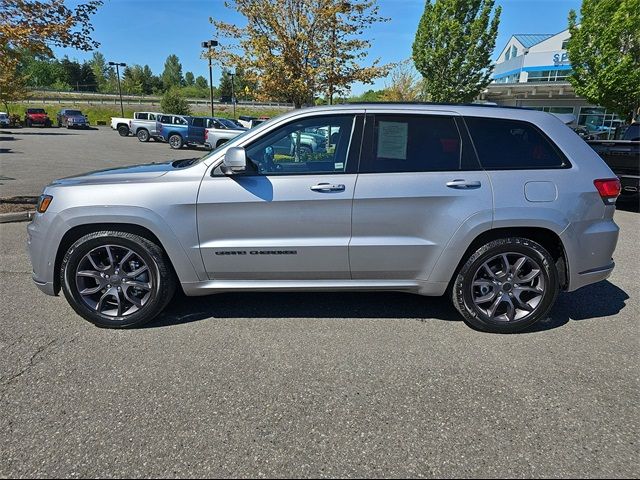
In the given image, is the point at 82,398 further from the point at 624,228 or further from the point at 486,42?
the point at 486,42

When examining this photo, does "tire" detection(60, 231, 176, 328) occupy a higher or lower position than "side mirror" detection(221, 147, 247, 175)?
lower

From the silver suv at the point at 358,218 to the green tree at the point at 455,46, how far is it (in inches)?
1071

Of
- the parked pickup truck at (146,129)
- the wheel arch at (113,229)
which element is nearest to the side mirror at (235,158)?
the wheel arch at (113,229)

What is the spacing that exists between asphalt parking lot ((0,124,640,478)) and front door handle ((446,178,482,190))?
1198mm

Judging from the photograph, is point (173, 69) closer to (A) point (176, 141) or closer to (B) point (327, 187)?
(A) point (176, 141)

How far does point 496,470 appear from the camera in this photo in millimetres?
2059

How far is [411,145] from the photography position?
3.30 metres

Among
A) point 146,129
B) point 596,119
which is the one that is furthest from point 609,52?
point 146,129

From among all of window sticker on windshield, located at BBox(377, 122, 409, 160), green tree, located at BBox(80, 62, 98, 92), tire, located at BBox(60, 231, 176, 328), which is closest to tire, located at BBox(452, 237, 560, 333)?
window sticker on windshield, located at BBox(377, 122, 409, 160)

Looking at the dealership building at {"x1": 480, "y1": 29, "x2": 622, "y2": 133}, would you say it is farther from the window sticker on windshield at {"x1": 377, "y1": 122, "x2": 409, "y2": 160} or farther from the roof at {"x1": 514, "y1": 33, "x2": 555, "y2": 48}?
the window sticker on windshield at {"x1": 377, "y1": 122, "x2": 409, "y2": 160}

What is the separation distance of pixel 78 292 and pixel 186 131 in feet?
69.0

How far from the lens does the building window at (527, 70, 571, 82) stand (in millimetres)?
39316

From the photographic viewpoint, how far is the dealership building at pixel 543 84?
33781mm

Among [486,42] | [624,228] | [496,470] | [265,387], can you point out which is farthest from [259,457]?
[486,42]
